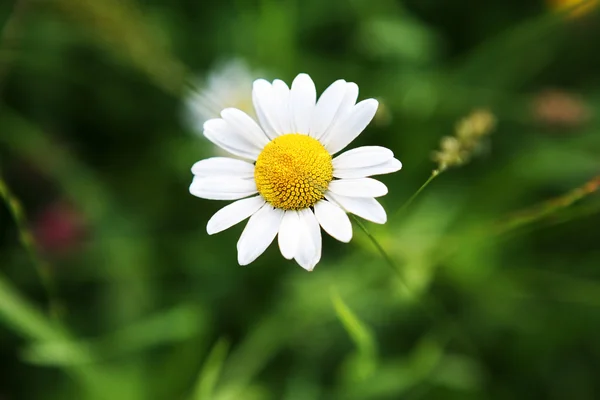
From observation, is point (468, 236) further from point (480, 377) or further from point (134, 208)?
point (134, 208)

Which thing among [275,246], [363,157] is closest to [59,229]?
[275,246]

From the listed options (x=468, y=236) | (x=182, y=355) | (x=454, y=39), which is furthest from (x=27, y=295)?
(x=454, y=39)

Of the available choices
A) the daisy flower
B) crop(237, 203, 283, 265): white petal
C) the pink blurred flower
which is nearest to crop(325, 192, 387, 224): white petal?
the daisy flower

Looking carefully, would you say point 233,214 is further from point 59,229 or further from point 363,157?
point 59,229

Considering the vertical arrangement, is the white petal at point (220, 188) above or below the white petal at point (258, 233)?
above

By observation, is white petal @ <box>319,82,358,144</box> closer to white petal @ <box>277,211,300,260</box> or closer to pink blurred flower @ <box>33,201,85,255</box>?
white petal @ <box>277,211,300,260</box>

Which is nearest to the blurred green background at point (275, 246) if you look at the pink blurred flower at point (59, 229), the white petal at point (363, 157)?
the pink blurred flower at point (59, 229)

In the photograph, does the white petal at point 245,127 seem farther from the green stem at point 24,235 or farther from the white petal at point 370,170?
the green stem at point 24,235
